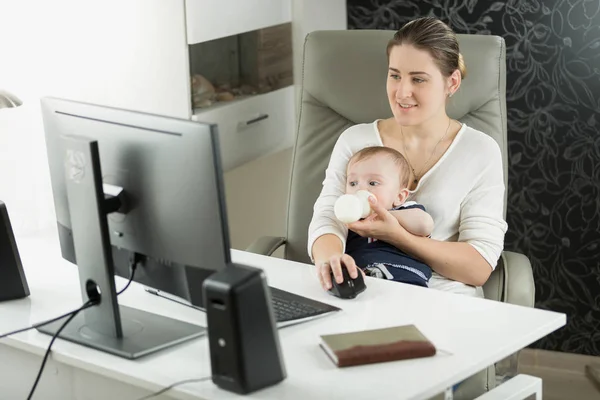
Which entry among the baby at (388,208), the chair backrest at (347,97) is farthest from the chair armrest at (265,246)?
the baby at (388,208)

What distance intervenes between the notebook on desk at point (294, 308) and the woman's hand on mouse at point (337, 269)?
0.21 ft

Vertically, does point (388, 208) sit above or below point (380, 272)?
above

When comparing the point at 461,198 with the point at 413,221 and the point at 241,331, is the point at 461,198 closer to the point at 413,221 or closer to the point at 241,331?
the point at 413,221

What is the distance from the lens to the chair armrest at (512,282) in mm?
2225

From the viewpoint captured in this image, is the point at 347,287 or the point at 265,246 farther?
the point at 265,246

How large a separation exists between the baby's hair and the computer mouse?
0.38m

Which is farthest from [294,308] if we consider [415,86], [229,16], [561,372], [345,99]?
[561,372]

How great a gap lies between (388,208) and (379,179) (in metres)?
0.07

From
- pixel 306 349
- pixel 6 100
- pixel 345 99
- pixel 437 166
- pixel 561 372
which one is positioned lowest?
pixel 561 372

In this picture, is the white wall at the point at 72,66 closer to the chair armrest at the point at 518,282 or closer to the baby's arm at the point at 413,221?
the baby's arm at the point at 413,221

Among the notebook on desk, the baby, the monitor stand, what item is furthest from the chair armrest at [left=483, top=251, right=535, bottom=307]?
the monitor stand

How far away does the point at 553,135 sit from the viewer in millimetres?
3154

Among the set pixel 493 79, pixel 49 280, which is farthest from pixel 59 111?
pixel 493 79

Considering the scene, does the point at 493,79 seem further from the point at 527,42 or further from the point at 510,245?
the point at 510,245
